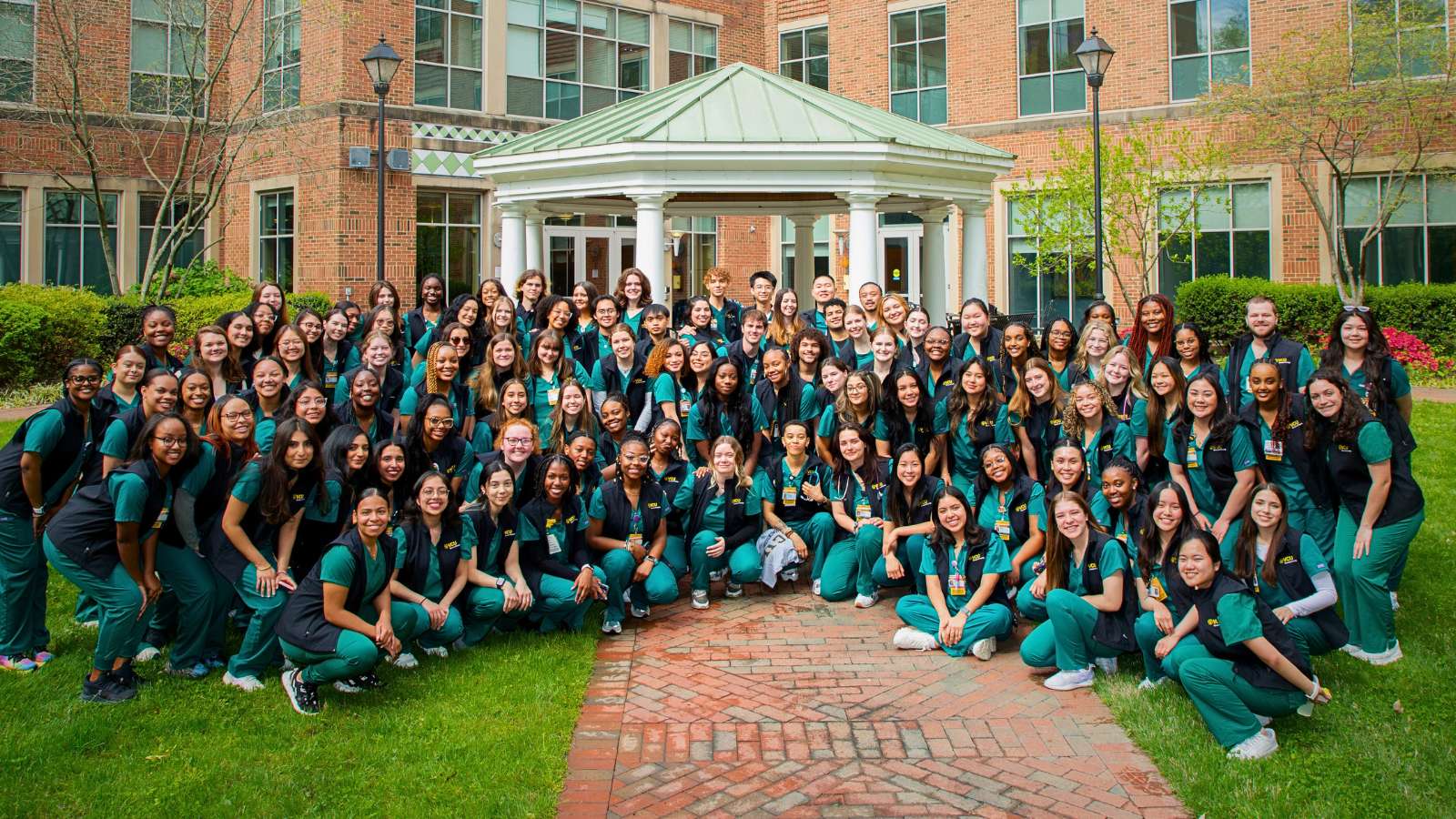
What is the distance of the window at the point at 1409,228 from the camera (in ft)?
66.3

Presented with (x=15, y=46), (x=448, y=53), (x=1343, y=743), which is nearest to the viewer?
(x=1343, y=743)

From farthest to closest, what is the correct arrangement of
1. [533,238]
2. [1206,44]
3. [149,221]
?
[149,221], [1206,44], [533,238]

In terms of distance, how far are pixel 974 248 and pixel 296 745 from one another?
1050 cm

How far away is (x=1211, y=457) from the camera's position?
7.30m

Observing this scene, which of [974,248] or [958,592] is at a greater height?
[974,248]

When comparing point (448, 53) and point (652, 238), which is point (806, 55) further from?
point (652, 238)

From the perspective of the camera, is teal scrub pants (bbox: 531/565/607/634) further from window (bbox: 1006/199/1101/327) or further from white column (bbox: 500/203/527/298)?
window (bbox: 1006/199/1101/327)

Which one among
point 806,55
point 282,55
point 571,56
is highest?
point 806,55

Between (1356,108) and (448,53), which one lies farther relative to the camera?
(448,53)

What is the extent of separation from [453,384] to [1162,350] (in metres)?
5.14

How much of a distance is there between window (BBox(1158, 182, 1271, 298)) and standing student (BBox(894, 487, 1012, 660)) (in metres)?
15.8

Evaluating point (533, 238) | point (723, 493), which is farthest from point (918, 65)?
point (723, 493)

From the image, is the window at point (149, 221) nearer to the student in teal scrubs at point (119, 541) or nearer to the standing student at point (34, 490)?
the standing student at point (34, 490)

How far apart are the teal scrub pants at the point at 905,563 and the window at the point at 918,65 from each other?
1902 centimetres
